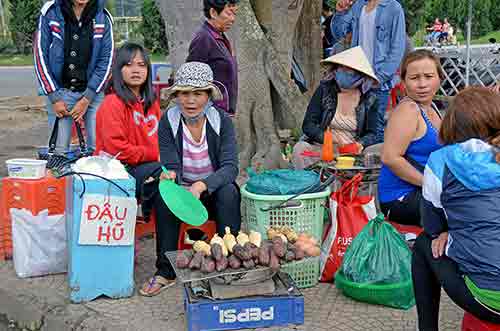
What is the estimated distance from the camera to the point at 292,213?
387 centimetres

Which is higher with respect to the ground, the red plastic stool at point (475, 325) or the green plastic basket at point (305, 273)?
the red plastic stool at point (475, 325)

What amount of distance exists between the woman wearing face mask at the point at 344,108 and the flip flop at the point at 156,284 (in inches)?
50.4

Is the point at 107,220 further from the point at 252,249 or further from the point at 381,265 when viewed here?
the point at 381,265

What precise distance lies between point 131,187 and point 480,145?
6.33 ft

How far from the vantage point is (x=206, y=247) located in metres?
3.44

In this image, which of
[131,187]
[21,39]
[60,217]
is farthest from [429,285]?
[21,39]

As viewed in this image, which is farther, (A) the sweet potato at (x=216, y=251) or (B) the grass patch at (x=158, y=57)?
(B) the grass patch at (x=158, y=57)

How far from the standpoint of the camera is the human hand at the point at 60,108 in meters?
4.98

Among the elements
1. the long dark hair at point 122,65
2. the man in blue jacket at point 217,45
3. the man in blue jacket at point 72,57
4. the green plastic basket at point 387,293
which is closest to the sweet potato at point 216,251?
the green plastic basket at point 387,293

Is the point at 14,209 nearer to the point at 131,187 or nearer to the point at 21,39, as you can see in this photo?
the point at 131,187

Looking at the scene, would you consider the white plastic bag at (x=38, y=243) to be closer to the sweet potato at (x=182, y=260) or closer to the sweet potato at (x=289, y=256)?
the sweet potato at (x=182, y=260)

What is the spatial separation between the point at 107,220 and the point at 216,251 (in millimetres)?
712

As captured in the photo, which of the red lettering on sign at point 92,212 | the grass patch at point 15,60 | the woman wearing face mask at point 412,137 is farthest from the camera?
the grass patch at point 15,60

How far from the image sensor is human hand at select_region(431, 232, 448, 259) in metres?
2.80
